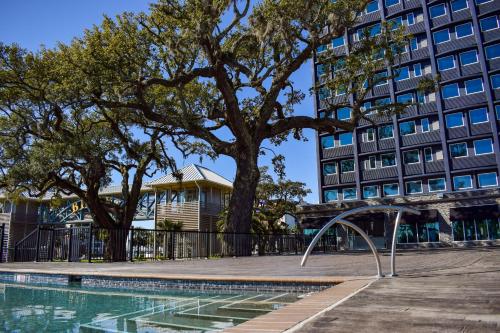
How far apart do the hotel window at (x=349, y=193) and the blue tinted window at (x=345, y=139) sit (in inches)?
171

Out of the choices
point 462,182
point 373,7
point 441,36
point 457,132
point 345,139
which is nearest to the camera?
point 462,182

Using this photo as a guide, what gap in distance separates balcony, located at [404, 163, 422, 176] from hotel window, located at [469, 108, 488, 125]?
5379 millimetres

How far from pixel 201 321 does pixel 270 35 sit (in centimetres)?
1298

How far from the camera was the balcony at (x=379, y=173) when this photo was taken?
34625mm

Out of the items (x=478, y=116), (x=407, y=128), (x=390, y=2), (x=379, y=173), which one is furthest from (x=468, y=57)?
(x=379, y=173)

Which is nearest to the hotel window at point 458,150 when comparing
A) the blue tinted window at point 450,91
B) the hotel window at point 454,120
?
the hotel window at point 454,120

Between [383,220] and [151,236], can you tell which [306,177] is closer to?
[383,220]

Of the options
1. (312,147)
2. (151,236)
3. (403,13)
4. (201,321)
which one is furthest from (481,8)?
(201,321)

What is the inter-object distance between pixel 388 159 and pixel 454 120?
619 cm

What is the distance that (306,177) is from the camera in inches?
1410

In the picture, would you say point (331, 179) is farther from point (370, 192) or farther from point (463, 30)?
point (463, 30)

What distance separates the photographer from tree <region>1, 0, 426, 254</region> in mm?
14812

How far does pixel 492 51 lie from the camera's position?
104 feet

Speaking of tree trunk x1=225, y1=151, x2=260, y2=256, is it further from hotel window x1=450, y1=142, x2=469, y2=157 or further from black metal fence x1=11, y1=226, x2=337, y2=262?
hotel window x1=450, y1=142, x2=469, y2=157
